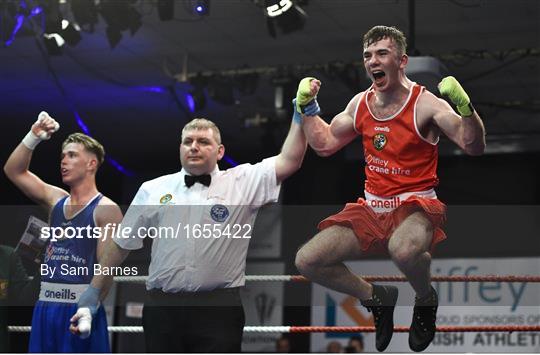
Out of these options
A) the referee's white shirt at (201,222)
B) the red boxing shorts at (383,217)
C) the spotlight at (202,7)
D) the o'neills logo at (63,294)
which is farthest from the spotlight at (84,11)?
the red boxing shorts at (383,217)

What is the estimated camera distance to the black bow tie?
429 centimetres

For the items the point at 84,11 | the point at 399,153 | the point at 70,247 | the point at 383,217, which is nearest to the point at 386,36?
the point at 399,153

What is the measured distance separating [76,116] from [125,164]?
2118 millimetres

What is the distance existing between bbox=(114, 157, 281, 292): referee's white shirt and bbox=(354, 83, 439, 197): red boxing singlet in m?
0.55

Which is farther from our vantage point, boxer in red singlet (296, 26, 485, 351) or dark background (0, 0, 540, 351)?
dark background (0, 0, 540, 351)

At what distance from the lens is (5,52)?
9.09 metres

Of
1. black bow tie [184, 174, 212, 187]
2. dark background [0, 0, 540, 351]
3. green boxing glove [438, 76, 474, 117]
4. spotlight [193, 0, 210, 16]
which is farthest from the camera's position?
dark background [0, 0, 540, 351]

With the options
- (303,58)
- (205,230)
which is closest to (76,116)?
(303,58)

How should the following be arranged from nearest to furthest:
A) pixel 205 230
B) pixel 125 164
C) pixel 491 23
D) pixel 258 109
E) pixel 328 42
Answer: pixel 205 230 → pixel 491 23 → pixel 328 42 → pixel 258 109 → pixel 125 164

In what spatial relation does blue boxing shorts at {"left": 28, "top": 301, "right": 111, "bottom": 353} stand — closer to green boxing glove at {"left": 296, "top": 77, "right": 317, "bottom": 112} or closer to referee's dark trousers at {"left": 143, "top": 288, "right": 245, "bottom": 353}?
referee's dark trousers at {"left": 143, "top": 288, "right": 245, "bottom": 353}

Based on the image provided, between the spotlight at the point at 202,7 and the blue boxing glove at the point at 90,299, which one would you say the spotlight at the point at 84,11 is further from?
the blue boxing glove at the point at 90,299

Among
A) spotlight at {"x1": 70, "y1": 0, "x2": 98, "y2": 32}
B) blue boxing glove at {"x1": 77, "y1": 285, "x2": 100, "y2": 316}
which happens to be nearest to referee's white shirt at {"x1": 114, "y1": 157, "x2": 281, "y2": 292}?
blue boxing glove at {"x1": 77, "y1": 285, "x2": 100, "y2": 316}

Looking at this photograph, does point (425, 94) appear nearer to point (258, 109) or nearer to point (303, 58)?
point (303, 58)

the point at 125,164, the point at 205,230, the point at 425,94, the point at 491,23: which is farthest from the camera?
the point at 125,164
